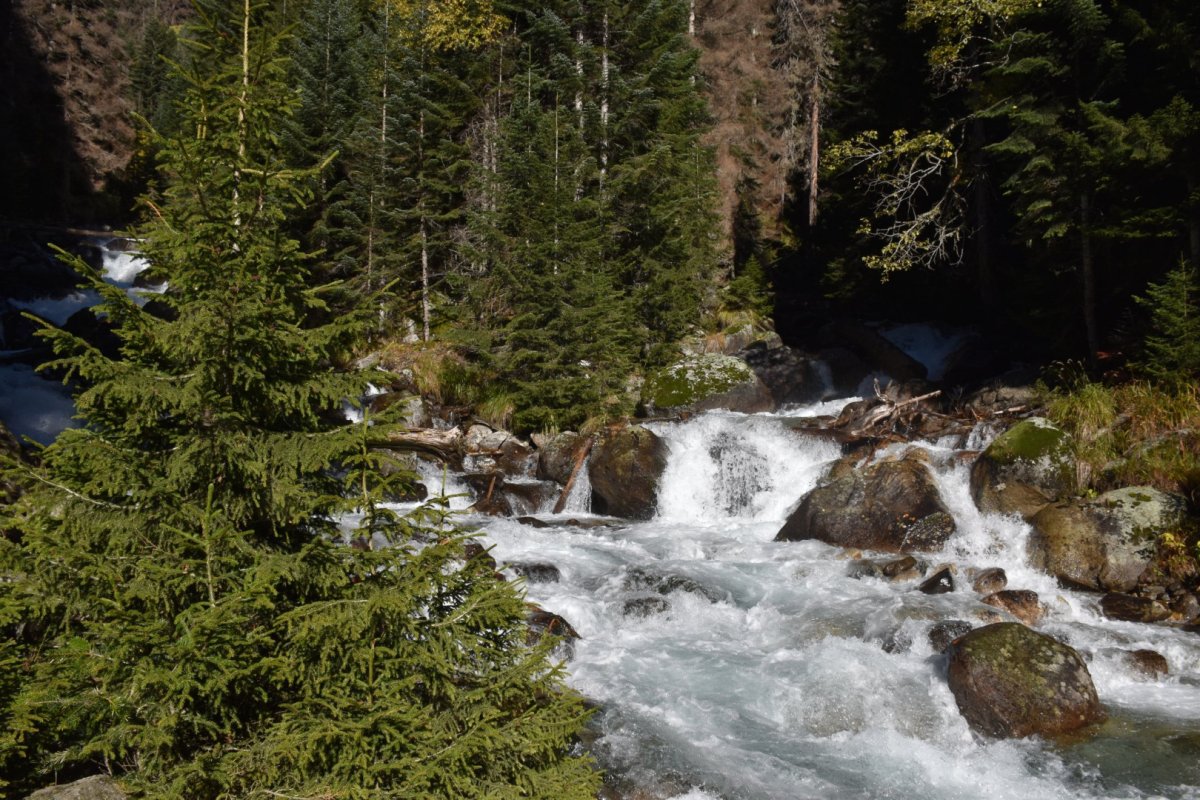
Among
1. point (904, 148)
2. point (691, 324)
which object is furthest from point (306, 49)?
point (904, 148)

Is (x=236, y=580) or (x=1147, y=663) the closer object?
(x=236, y=580)

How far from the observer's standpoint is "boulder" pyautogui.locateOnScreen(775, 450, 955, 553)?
39.0 ft

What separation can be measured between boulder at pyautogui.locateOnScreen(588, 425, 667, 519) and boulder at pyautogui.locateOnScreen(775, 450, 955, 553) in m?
3.02

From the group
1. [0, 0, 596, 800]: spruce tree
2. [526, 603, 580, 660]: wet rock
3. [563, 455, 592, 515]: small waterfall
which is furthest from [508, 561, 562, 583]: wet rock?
[0, 0, 596, 800]: spruce tree

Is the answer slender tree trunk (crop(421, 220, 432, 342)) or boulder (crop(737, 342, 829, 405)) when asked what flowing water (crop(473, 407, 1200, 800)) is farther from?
slender tree trunk (crop(421, 220, 432, 342))

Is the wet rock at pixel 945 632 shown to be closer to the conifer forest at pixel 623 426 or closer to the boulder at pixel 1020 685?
the conifer forest at pixel 623 426

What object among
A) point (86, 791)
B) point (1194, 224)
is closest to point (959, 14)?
point (1194, 224)

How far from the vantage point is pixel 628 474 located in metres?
15.2

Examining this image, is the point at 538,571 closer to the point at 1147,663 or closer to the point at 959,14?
the point at 1147,663

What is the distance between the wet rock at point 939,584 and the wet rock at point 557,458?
774 cm

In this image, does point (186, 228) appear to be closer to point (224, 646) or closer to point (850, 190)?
point (224, 646)

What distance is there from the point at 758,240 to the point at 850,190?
17.3 ft

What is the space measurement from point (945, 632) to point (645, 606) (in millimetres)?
3888

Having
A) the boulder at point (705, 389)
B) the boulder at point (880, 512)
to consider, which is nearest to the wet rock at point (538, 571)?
the boulder at point (880, 512)
